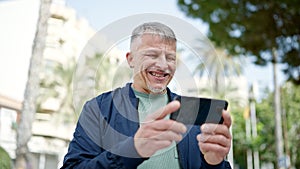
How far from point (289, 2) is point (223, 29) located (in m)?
1.63

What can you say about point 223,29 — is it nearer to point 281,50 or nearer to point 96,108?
point 281,50

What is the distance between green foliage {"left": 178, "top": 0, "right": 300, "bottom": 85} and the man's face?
330 inches

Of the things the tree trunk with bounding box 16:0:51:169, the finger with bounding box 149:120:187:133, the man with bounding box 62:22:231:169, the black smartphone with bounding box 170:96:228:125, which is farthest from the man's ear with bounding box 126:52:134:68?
the tree trunk with bounding box 16:0:51:169

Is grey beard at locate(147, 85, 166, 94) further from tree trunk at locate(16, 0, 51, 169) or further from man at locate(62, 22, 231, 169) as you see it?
tree trunk at locate(16, 0, 51, 169)

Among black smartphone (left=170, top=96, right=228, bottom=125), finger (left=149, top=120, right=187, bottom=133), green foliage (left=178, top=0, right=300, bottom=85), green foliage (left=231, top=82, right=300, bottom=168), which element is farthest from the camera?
green foliage (left=231, top=82, right=300, bottom=168)

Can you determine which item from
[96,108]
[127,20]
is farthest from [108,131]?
[127,20]

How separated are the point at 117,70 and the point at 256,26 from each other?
349 inches

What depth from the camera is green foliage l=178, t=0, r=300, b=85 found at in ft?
30.0

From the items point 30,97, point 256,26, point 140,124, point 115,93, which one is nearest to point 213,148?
point 140,124

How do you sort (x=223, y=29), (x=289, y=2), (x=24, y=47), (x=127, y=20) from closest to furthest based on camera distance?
(x=127, y=20) → (x=289, y=2) → (x=223, y=29) → (x=24, y=47)

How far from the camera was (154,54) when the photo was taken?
73 cm

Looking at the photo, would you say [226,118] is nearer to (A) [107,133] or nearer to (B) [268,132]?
(A) [107,133]

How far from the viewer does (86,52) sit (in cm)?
81

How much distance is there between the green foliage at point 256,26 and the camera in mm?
9141
